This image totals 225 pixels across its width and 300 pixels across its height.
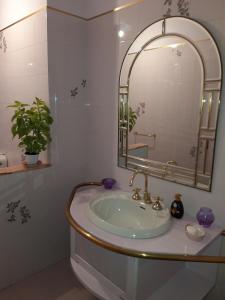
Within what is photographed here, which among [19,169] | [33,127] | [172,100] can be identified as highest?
[172,100]

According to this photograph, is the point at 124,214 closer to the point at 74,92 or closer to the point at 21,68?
the point at 74,92

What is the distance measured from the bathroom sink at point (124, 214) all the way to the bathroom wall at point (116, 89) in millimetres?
163

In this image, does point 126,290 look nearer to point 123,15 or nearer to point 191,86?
point 191,86

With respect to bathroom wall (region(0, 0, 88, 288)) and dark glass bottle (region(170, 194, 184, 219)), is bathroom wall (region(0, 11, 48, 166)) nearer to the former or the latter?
bathroom wall (region(0, 0, 88, 288))

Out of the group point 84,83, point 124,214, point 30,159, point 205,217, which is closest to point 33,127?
point 30,159

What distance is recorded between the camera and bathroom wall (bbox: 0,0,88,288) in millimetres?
1683

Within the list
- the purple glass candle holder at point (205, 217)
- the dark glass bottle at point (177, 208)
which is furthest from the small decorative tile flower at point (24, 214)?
the purple glass candle holder at point (205, 217)

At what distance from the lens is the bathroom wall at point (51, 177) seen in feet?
5.52

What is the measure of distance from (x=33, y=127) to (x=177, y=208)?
1.09 m

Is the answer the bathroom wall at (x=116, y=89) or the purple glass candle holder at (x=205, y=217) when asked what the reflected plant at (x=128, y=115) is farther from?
the purple glass candle holder at (x=205, y=217)

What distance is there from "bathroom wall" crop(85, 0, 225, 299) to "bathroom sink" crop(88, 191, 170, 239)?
163 millimetres

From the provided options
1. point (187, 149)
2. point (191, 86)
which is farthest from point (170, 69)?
point (187, 149)

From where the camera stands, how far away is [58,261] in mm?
2008

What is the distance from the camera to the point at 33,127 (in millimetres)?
1631
